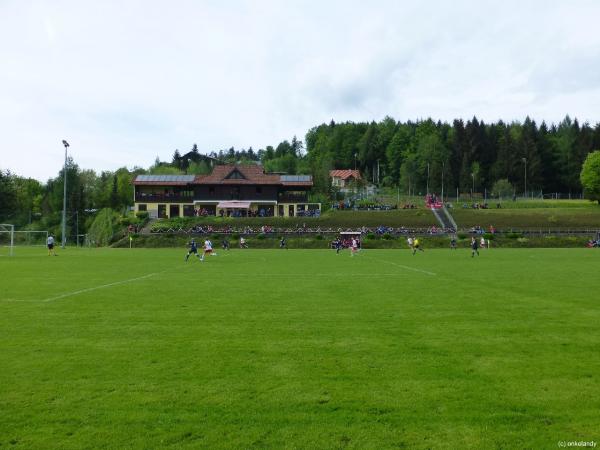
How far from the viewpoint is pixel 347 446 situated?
4.99m

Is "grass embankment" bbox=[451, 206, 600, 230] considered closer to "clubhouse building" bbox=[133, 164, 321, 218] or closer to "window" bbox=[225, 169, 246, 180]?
"clubhouse building" bbox=[133, 164, 321, 218]

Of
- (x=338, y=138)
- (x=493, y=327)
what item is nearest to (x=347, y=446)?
(x=493, y=327)

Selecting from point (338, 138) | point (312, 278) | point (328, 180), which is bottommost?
point (312, 278)

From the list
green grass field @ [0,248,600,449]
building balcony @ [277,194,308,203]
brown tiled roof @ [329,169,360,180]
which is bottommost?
green grass field @ [0,248,600,449]

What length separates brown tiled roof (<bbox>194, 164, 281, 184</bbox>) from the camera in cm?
9738

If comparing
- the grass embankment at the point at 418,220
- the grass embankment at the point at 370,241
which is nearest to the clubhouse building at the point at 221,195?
the grass embankment at the point at 418,220

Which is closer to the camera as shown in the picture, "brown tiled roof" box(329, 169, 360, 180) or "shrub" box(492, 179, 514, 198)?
"shrub" box(492, 179, 514, 198)

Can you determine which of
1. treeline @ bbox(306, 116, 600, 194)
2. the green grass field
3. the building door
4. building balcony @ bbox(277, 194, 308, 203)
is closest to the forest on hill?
treeline @ bbox(306, 116, 600, 194)

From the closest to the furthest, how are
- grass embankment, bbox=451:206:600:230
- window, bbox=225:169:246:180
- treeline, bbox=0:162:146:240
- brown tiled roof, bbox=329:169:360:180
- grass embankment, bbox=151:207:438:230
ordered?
1. grass embankment, bbox=451:206:600:230
2. grass embankment, bbox=151:207:438:230
3. window, bbox=225:169:246:180
4. treeline, bbox=0:162:146:240
5. brown tiled roof, bbox=329:169:360:180

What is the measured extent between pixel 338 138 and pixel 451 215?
321ft

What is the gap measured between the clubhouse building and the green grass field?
83.0 metres

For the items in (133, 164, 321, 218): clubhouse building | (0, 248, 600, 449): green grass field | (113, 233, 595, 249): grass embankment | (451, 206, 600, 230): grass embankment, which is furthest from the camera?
(133, 164, 321, 218): clubhouse building

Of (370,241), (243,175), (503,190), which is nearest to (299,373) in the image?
(370,241)

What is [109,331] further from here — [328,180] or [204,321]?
[328,180]
